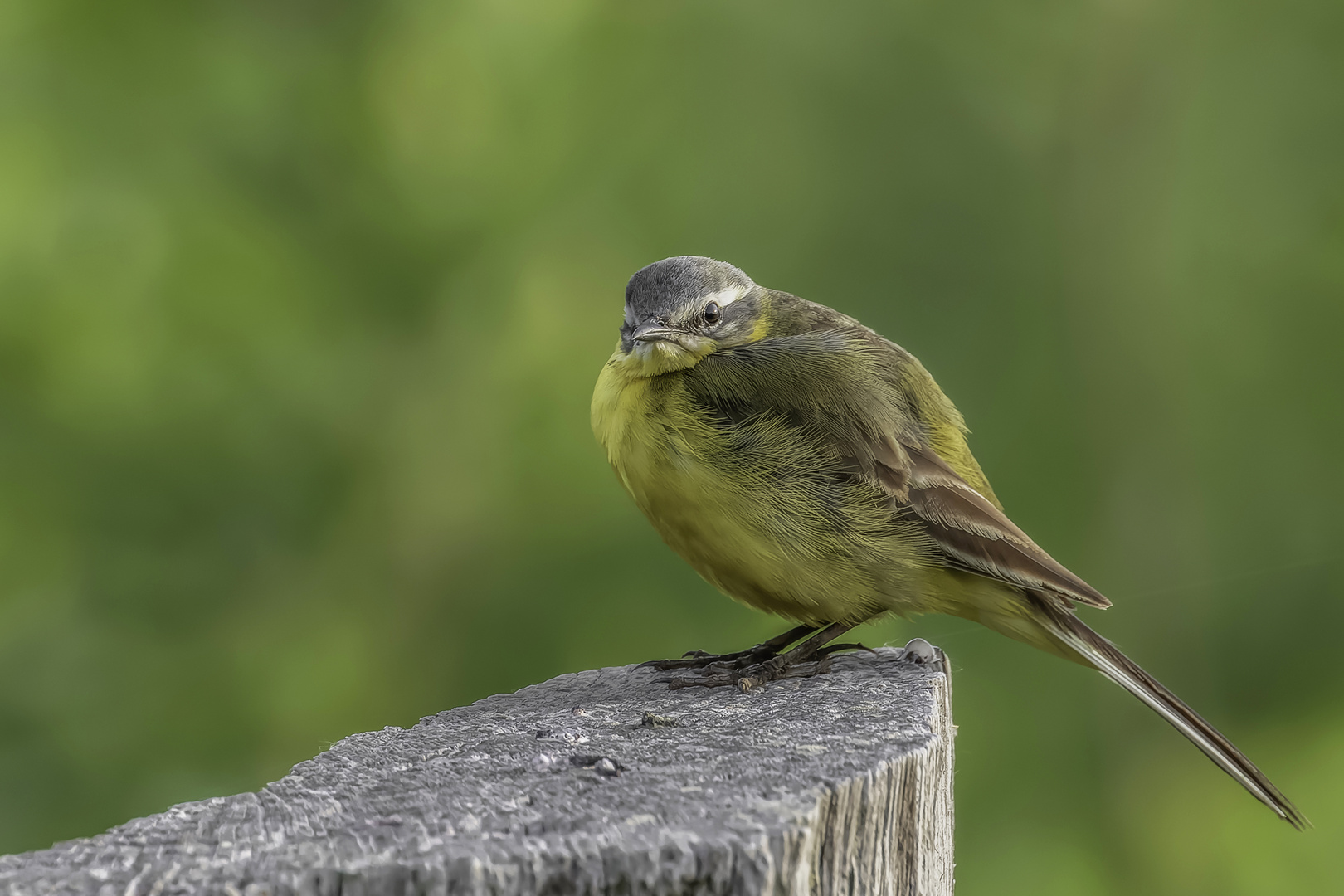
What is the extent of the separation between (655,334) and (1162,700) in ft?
6.63

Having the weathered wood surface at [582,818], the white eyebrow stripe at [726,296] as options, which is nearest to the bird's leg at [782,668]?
the weathered wood surface at [582,818]

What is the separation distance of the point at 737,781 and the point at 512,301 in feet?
21.5

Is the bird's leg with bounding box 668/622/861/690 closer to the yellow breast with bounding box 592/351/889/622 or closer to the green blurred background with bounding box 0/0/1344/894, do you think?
the yellow breast with bounding box 592/351/889/622

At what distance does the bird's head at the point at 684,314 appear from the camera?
425 centimetres

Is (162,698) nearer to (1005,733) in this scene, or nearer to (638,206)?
(638,206)

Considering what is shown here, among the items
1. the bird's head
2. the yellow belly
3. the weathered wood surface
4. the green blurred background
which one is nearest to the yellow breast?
the yellow belly

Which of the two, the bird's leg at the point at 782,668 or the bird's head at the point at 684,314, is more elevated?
the bird's head at the point at 684,314

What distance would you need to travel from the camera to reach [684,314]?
14.7ft

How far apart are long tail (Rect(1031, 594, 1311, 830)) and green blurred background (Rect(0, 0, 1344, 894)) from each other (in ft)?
9.44

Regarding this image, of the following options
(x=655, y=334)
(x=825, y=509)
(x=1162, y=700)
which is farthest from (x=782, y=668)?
(x=655, y=334)

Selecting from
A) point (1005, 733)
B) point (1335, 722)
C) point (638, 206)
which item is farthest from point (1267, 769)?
point (638, 206)

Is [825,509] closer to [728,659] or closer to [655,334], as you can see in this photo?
[728,659]

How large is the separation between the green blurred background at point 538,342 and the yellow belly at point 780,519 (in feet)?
10.0

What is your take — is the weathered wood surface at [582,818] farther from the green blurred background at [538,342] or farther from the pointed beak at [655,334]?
the green blurred background at [538,342]
